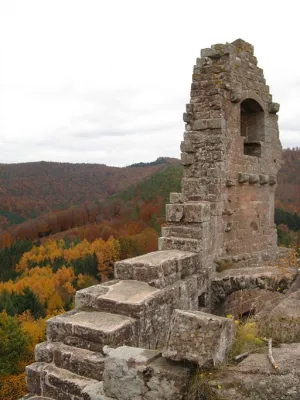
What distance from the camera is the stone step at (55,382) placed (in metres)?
3.76

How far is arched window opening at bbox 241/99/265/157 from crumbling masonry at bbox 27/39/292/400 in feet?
0.08

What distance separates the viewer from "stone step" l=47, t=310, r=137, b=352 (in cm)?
395

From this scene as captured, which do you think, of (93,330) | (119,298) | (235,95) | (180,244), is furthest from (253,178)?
(93,330)

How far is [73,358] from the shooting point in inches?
156

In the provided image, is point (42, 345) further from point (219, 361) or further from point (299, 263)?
point (299, 263)

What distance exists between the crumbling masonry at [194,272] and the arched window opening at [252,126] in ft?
0.08

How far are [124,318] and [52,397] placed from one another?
1057mm

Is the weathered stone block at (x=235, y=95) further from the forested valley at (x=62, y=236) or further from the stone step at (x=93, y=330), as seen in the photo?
the forested valley at (x=62, y=236)

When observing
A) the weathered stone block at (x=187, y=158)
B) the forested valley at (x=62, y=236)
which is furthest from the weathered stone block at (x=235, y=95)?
the forested valley at (x=62, y=236)

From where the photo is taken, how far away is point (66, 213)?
266ft

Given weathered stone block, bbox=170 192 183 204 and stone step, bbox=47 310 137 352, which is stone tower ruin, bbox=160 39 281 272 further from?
stone step, bbox=47 310 137 352

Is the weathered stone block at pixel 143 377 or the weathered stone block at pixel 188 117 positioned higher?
the weathered stone block at pixel 188 117

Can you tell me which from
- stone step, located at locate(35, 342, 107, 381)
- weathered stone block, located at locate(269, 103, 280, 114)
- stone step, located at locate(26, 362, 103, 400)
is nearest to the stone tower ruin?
weathered stone block, located at locate(269, 103, 280, 114)

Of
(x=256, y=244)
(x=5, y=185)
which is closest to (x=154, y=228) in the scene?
(x=256, y=244)
